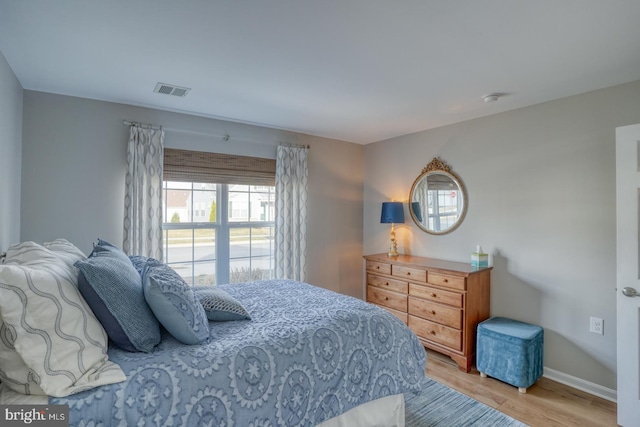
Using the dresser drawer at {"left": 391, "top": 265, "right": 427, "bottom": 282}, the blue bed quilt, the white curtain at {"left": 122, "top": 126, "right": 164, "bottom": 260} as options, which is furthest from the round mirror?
the white curtain at {"left": 122, "top": 126, "right": 164, "bottom": 260}

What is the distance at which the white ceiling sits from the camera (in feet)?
5.35

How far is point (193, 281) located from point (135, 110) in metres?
1.85

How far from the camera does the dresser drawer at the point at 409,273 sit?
11.2ft

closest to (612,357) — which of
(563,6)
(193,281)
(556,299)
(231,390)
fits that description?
(556,299)

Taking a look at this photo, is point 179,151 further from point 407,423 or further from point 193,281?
point 407,423

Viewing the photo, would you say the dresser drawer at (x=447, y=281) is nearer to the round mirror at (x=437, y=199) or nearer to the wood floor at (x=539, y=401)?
the round mirror at (x=437, y=199)

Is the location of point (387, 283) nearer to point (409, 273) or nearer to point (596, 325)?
point (409, 273)

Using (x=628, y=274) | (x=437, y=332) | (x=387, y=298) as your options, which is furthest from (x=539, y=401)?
(x=387, y=298)

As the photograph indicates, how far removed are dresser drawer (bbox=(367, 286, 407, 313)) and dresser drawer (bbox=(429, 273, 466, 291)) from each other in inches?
17.4

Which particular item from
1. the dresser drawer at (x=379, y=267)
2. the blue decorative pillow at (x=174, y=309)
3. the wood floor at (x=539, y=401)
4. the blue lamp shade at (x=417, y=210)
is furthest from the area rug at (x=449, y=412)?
the blue lamp shade at (x=417, y=210)

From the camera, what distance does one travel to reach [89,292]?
137 centimetres

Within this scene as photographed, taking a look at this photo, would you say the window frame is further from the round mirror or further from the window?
the round mirror

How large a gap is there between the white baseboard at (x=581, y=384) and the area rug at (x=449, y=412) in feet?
3.02

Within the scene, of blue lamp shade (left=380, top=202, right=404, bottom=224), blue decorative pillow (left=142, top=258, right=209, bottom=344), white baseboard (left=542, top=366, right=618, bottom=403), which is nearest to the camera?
Result: blue decorative pillow (left=142, top=258, right=209, bottom=344)
